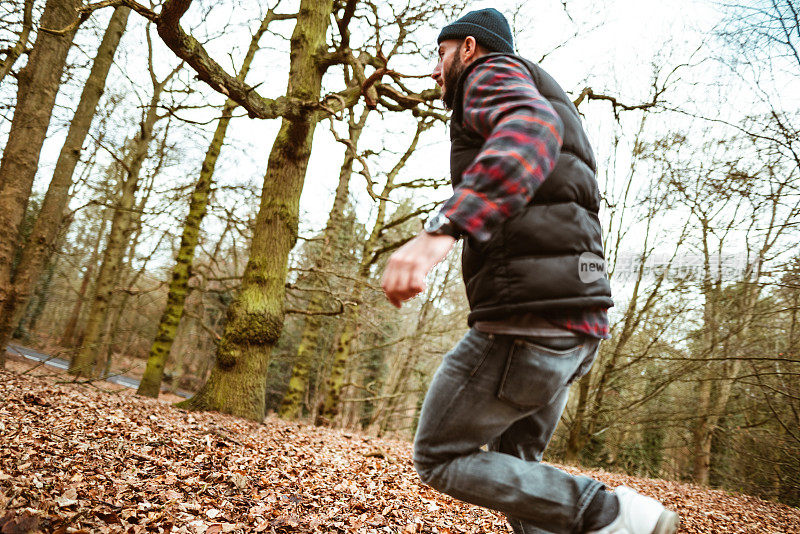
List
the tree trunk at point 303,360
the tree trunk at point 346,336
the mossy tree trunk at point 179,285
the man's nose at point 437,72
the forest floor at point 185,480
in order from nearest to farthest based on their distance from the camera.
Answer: the man's nose at point 437,72
the forest floor at point 185,480
the mossy tree trunk at point 179,285
the tree trunk at point 346,336
the tree trunk at point 303,360

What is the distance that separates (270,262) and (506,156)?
5677 millimetres

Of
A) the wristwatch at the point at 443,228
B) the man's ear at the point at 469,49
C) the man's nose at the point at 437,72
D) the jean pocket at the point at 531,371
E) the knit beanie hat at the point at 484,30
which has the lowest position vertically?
the jean pocket at the point at 531,371

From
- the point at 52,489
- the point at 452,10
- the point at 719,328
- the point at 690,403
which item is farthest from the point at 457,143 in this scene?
the point at 690,403

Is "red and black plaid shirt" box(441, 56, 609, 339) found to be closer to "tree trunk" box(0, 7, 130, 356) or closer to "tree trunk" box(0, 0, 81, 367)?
"tree trunk" box(0, 0, 81, 367)

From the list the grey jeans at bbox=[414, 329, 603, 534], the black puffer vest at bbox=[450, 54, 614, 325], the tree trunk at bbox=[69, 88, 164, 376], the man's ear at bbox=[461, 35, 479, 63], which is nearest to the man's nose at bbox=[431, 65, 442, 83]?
the man's ear at bbox=[461, 35, 479, 63]

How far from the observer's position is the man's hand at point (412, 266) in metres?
1.32

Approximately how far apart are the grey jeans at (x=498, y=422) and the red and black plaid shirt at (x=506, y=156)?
143mm

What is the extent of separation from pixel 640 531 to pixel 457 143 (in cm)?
139

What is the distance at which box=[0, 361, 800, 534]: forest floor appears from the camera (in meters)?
2.45

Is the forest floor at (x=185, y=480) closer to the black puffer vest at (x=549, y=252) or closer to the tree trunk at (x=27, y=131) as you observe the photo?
the tree trunk at (x=27, y=131)

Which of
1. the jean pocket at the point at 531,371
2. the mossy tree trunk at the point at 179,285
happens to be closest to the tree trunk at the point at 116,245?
the mossy tree trunk at the point at 179,285

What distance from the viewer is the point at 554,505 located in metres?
1.52

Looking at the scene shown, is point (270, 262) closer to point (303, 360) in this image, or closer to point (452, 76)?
point (452, 76)

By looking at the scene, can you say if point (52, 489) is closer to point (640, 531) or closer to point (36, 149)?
point (640, 531)
